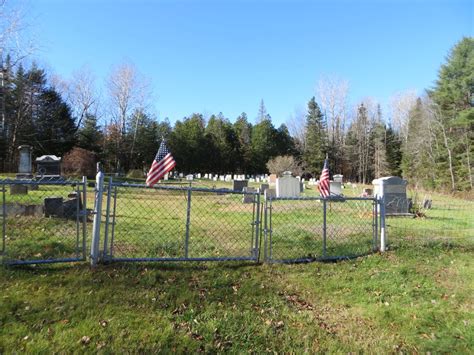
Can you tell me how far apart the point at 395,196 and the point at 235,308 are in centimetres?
1192

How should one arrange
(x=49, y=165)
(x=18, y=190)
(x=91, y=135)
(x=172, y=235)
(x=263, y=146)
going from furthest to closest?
(x=263, y=146)
(x=91, y=135)
(x=49, y=165)
(x=18, y=190)
(x=172, y=235)

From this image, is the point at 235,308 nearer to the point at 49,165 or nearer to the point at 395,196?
the point at 395,196

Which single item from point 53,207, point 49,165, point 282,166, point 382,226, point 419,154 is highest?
point 419,154

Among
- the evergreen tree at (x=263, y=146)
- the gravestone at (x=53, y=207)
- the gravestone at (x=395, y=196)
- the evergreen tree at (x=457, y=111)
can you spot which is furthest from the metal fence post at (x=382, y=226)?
the evergreen tree at (x=263, y=146)

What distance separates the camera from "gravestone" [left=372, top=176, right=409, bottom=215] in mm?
13762

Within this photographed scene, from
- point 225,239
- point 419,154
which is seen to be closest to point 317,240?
point 225,239

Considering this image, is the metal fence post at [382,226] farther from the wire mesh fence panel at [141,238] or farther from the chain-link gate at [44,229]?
the chain-link gate at [44,229]

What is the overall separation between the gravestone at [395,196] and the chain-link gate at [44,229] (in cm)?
1131

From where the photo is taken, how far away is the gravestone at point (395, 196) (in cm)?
1376

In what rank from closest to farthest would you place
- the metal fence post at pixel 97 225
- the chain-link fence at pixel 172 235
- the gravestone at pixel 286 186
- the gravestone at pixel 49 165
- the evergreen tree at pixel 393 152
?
the metal fence post at pixel 97 225 → the chain-link fence at pixel 172 235 → the gravestone at pixel 286 186 → the gravestone at pixel 49 165 → the evergreen tree at pixel 393 152

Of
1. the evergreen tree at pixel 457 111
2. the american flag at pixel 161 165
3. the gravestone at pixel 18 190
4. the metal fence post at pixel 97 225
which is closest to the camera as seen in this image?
the metal fence post at pixel 97 225

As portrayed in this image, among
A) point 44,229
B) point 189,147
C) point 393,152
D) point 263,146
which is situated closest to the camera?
point 44,229

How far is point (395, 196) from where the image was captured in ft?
45.3

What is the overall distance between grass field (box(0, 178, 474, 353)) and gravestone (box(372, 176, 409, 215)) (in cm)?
848
